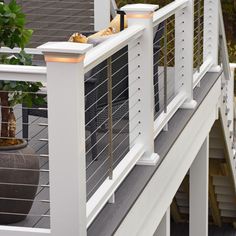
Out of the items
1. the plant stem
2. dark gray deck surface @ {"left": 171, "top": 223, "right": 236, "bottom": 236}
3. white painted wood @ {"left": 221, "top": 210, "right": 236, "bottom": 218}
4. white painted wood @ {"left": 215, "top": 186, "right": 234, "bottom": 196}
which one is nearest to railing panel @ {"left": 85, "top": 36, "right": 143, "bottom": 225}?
the plant stem

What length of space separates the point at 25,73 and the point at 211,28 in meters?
4.95

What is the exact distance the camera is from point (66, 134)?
3531 mm

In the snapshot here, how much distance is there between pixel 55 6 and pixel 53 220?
19.9 feet

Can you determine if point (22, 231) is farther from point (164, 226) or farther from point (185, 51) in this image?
point (185, 51)

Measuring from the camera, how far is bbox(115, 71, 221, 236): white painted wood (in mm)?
4750

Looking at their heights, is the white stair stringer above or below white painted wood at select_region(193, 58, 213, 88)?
below

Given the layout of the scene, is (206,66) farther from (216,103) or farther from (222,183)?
(222,183)

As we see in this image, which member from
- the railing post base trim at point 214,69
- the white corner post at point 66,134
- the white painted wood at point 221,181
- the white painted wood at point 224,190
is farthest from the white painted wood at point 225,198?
the white corner post at point 66,134

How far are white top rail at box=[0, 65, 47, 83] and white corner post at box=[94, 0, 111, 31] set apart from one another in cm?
488

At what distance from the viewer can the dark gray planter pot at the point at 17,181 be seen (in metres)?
4.18

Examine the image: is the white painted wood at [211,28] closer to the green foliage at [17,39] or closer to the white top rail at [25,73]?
the green foliage at [17,39]

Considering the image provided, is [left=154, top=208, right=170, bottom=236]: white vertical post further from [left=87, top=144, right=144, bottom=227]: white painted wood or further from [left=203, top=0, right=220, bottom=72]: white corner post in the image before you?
[left=203, top=0, right=220, bottom=72]: white corner post

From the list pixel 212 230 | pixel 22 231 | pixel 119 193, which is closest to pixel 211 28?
pixel 119 193

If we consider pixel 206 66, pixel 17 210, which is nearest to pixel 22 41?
pixel 17 210
